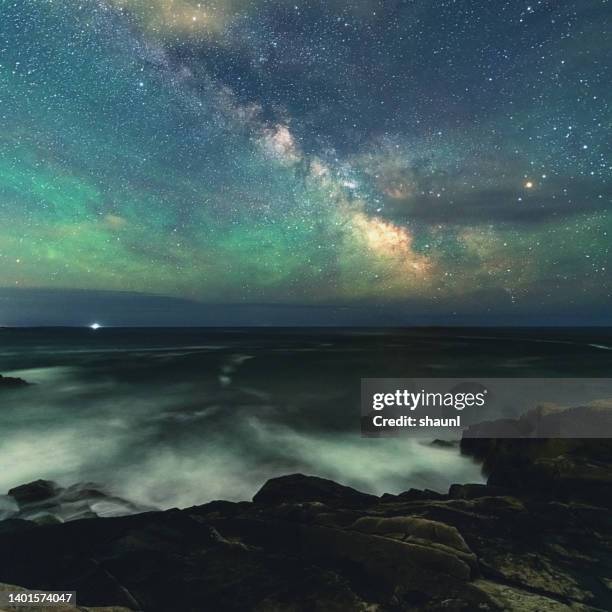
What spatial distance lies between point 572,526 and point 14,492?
Answer: 13760 mm

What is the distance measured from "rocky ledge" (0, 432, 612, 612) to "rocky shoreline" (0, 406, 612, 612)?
0.8 inches

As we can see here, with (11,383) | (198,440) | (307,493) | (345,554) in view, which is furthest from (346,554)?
(11,383)

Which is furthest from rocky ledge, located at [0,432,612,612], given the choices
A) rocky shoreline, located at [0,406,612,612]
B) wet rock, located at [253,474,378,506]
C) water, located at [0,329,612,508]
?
water, located at [0,329,612,508]

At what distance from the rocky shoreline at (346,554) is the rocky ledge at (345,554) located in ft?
0.07

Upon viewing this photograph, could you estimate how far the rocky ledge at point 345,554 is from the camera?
5508 millimetres

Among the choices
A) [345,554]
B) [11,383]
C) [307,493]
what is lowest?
[11,383]

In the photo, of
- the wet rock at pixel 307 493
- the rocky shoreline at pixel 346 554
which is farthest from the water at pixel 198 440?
the rocky shoreline at pixel 346 554

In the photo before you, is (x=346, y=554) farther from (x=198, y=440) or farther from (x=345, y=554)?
(x=198, y=440)

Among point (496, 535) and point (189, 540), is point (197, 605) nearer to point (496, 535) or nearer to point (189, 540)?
point (189, 540)

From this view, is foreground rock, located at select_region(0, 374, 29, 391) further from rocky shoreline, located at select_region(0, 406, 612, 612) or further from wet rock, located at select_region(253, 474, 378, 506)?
wet rock, located at select_region(253, 474, 378, 506)

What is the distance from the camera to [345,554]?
6.40 metres

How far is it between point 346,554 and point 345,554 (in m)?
0.02

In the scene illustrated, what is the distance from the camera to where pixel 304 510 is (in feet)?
25.7

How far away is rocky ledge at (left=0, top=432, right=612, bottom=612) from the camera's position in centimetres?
551
